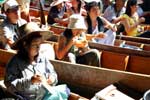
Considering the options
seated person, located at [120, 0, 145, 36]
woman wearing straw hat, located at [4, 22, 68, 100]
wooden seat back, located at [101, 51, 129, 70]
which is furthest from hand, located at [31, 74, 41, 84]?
seated person, located at [120, 0, 145, 36]

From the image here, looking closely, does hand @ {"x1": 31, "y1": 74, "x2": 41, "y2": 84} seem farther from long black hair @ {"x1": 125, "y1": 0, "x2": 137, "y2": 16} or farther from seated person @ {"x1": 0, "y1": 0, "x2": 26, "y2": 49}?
long black hair @ {"x1": 125, "y1": 0, "x2": 137, "y2": 16}

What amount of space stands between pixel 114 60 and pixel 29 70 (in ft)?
5.54

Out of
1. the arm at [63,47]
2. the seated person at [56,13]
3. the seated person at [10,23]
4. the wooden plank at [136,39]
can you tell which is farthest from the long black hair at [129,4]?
the arm at [63,47]

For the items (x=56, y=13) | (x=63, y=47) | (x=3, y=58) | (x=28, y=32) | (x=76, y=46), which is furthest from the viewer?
(x=56, y=13)

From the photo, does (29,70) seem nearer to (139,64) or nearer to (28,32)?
(28,32)

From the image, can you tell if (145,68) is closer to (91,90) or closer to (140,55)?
(140,55)

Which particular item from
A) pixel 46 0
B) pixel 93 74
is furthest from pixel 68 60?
pixel 46 0

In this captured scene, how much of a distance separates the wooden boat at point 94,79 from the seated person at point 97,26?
2.91 ft

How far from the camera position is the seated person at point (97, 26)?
16.4ft

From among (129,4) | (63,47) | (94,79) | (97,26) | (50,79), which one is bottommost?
(94,79)

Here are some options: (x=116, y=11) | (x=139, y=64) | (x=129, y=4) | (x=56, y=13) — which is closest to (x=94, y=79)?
(x=139, y=64)

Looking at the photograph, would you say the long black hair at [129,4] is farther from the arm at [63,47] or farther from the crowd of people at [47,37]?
the arm at [63,47]

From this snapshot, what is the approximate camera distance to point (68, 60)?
4.38 meters

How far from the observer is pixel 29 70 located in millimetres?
3516
